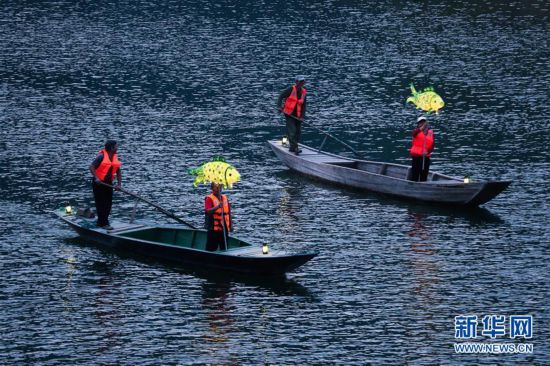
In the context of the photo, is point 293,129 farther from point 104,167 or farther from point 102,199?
point 102,199

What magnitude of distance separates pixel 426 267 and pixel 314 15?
48767 mm

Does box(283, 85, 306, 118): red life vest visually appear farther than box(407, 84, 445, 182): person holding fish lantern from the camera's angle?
Yes

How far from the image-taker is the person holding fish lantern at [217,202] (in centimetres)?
3741

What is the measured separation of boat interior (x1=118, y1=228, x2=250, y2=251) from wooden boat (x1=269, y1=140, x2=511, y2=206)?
8.85m

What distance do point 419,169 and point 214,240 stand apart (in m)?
10.3

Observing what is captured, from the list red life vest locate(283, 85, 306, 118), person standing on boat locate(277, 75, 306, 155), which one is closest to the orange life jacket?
person standing on boat locate(277, 75, 306, 155)

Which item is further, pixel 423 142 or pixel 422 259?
pixel 423 142

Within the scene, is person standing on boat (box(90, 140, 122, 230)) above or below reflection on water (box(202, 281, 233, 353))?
above

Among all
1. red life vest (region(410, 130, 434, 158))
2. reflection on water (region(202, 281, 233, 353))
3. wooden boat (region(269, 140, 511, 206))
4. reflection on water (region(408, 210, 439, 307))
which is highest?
red life vest (region(410, 130, 434, 158))

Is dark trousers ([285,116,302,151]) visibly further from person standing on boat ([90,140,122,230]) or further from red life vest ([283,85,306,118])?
person standing on boat ([90,140,122,230])

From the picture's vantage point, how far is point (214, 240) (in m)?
38.1

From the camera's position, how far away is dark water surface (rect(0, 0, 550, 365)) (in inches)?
1355

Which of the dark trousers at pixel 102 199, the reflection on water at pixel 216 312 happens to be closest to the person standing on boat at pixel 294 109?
the dark trousers at pixel 102 199

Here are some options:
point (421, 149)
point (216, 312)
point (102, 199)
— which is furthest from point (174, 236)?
point (421, 149)
